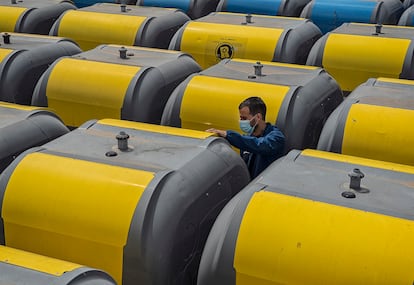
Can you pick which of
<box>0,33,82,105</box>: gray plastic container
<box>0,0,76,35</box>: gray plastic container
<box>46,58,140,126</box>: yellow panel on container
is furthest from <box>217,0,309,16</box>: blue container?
<box>46,58,140,126</box>: yellow panel on container

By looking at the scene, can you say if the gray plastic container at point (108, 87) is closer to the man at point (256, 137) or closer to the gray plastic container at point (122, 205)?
the man at point (256, 137)

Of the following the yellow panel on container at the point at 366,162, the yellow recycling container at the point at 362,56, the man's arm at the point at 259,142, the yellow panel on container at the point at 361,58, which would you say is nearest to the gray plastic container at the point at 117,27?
the yellow recycling container at the point at 362,56

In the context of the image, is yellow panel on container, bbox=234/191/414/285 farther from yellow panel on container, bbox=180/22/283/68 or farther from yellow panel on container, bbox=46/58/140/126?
yellow panel on container, bbox=180/22/283/68

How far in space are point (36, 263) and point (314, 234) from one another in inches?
45.8

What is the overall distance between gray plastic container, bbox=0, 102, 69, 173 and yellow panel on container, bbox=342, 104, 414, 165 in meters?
1.88

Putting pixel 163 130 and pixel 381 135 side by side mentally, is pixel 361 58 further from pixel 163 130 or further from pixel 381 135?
pixel 163 130

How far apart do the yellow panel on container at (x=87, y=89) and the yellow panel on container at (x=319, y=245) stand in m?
2.20

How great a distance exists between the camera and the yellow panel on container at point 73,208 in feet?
10.1

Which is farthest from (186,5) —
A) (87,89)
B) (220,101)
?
(220,101)

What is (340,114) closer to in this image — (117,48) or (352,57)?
(352,57)

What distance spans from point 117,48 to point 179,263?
9.73 ft

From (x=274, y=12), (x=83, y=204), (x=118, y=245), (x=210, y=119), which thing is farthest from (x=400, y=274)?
(x=274, y=12)

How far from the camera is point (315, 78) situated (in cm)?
495

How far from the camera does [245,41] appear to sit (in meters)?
6.12
